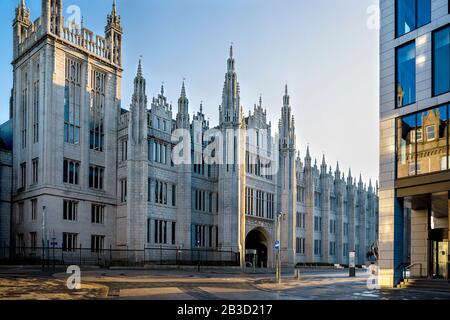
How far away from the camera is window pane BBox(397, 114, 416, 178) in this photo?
1141 inches

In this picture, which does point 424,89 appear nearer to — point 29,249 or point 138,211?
point 138,211

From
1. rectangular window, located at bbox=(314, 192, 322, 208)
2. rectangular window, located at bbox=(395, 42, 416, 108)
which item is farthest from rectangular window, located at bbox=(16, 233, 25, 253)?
rectangular window, located at bbox=(314, 192, 322, 208)

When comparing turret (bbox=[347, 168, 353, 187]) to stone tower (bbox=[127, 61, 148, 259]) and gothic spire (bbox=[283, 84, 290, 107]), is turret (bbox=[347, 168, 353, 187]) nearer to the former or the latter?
gothic spire (bbox=[283, 84, 290, 107])

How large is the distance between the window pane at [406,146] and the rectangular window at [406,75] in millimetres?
1118

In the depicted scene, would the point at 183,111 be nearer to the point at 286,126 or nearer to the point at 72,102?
the point at 72,102

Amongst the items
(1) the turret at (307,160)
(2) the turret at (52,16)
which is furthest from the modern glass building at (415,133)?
(1) the turret at (307,160)

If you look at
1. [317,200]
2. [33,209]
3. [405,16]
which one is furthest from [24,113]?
[317,200]

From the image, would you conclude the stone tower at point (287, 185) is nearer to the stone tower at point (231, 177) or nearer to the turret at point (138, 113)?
the stone tower at point (231, 177)

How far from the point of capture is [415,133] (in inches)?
1140

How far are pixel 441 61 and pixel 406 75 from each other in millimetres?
2513

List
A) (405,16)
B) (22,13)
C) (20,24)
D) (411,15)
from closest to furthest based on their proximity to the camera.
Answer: (411,15) < (405,16) < (20,24) < (22,13)

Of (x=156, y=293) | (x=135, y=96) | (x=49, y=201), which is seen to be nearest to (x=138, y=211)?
(x=49, y=201)

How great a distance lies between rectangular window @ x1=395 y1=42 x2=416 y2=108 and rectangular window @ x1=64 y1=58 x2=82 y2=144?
114 ft

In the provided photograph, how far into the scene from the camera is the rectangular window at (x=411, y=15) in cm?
2917
